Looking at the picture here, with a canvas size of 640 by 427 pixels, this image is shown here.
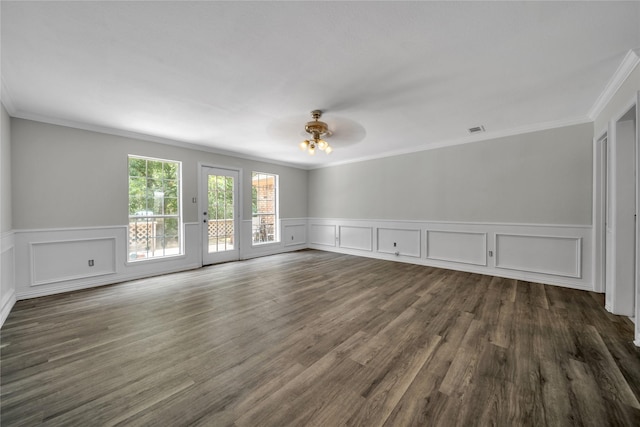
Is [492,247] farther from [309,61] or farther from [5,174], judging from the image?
[5,174]

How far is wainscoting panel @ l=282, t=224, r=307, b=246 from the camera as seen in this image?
6.64 meters

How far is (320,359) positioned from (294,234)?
5.08 m

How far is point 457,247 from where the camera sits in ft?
14.8

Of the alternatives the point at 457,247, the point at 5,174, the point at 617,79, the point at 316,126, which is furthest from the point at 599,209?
the point at 5,174

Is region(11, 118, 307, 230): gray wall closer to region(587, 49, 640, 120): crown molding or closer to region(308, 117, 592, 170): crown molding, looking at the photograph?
region(308, 117, 592, 170): crown molding

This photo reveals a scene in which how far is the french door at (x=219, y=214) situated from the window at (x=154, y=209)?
478mm

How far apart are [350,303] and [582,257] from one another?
3354 mm

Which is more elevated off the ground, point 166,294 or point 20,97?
point 20,97

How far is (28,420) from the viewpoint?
132 cm

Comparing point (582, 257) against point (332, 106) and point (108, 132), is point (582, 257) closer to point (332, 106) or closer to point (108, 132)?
point (332, 106)

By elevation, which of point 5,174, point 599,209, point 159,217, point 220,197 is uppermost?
point 5,174

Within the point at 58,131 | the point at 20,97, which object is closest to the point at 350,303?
the point at 20,97

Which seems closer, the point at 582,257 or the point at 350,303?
the point at 350,303

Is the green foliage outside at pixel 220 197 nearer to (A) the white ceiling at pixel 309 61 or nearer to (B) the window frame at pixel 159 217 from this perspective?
(B) the window frame at pixel 159 217
